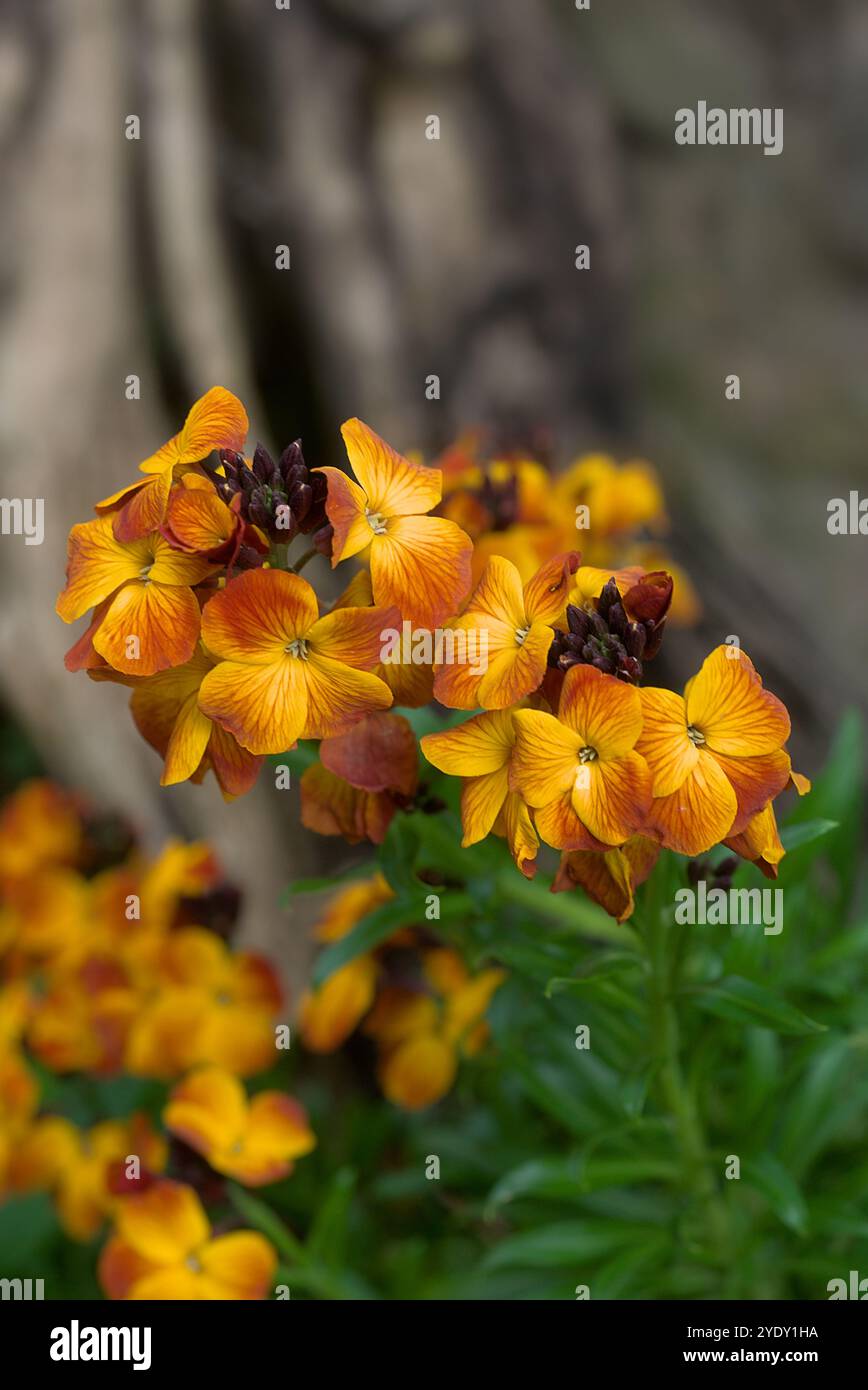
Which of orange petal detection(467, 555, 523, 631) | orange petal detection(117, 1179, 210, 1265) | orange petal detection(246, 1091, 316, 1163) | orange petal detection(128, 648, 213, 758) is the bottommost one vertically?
orange petal detection(117, 1179, 210, 1265)

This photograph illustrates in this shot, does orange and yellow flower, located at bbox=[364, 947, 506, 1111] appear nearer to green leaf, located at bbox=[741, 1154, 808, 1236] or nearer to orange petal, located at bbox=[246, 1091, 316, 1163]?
orange petal, located at bbox=[246, 1091, 316, 1163]

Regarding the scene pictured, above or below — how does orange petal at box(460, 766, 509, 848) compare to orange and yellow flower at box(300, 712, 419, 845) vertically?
below

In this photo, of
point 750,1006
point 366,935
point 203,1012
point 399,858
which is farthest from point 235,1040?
point 750,1006

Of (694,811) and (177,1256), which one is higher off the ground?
(694,811)

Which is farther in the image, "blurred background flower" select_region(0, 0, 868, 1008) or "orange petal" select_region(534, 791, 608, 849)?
"blurred background flower" select_region(0, 0, 868, 1008)

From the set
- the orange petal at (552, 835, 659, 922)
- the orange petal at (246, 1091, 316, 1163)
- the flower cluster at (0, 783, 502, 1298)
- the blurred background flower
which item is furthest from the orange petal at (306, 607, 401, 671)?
the blurred background flower

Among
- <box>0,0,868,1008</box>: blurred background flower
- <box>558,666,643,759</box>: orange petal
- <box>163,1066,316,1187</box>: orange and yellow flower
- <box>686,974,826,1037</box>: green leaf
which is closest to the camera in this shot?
<box>558,666,643,759</box>: orange petal

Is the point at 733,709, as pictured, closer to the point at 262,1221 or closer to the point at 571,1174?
the point at 571,1174
